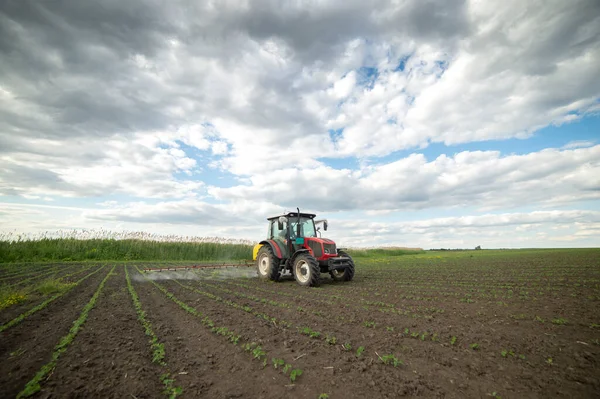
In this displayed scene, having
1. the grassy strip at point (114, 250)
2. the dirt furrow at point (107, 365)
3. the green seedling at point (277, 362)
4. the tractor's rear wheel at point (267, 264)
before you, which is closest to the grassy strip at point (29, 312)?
the dirt furrow at point (107, 365)

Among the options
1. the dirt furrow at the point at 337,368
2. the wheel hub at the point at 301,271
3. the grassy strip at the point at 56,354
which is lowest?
the dirt furrow at the point at 337,368

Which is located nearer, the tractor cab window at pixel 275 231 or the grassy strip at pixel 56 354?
the grassy strip at pixel 56 354

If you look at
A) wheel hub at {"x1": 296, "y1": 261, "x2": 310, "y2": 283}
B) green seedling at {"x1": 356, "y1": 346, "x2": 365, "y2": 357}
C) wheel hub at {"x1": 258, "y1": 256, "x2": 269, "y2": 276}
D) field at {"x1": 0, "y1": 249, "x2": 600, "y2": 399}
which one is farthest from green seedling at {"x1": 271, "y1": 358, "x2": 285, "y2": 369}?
wheel hub at {"x1": 258, "y1": 256, "x2": 269, "y2": 276}

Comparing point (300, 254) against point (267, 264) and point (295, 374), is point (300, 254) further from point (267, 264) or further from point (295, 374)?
point (295, 374)

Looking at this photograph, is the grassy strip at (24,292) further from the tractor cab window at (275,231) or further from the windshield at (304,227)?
the windshield at (304,227)

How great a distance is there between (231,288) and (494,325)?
766cm

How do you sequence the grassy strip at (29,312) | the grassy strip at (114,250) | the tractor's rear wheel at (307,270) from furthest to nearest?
1. the grassy strip at (114,250)
2. the tractor's rear wheel at (307,270)
3. the grassy strip at (29,312)

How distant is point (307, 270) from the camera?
10008 mm

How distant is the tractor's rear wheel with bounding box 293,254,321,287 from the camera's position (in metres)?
9.71

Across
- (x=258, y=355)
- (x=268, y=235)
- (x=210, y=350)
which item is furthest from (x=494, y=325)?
(x=268, y=235)

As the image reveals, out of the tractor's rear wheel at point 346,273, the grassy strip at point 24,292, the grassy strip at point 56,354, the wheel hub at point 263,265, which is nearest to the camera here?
the grassy strip at point 56,354

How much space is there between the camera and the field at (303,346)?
332cm

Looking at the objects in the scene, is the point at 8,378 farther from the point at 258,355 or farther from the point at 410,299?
the point at 410,299

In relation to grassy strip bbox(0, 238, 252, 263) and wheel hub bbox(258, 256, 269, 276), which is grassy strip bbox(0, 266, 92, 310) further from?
grassy strip bbox(0, 238, 252, 263)
